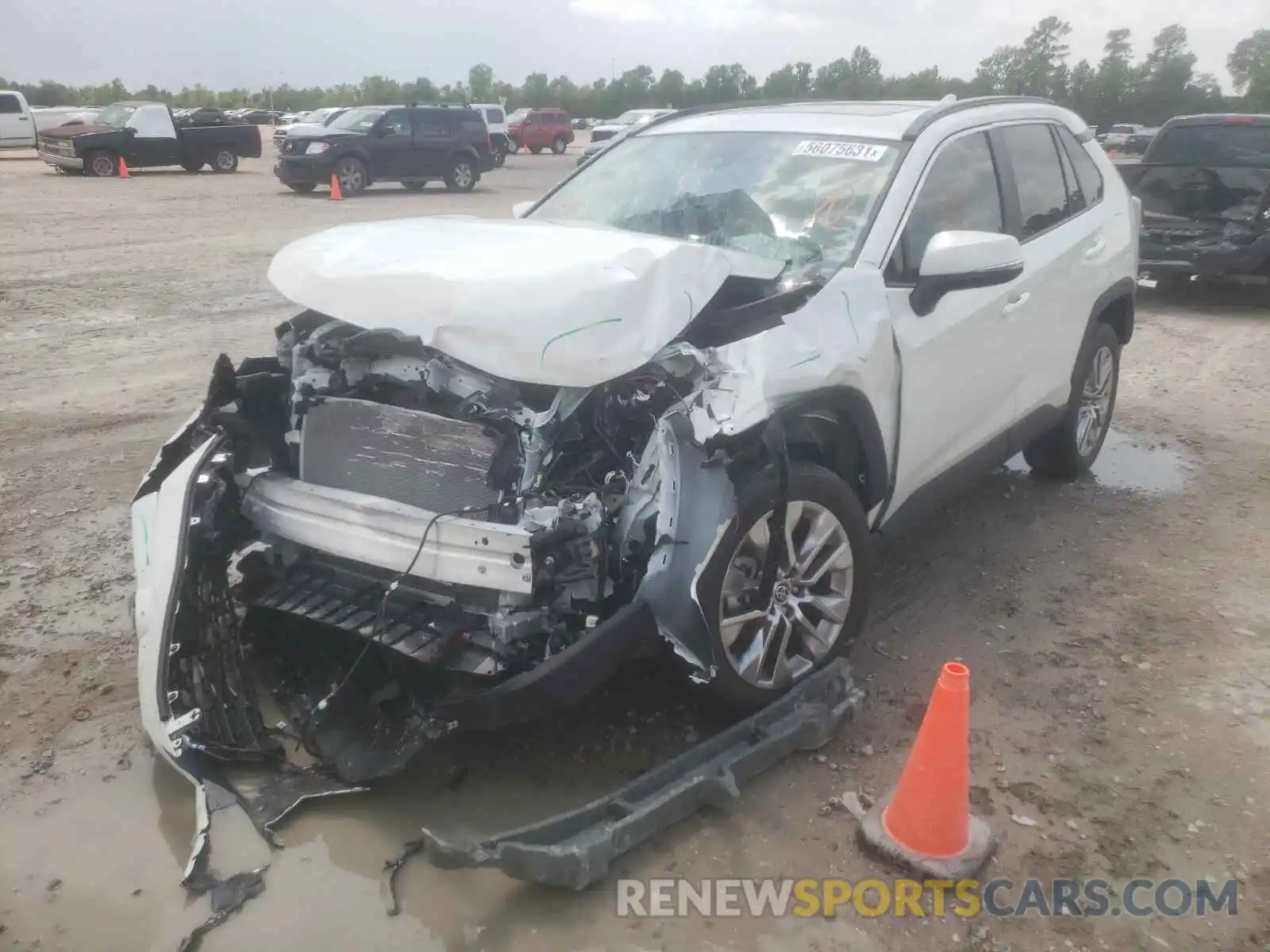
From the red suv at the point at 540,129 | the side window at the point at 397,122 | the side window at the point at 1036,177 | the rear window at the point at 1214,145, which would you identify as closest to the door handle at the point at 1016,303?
the side window at the point at 1036,177

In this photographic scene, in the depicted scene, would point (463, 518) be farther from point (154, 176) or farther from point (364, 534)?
point (154, 176)

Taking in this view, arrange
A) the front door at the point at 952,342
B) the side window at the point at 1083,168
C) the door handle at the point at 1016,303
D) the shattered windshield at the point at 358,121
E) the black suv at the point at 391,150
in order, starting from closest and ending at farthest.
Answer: the front door at the point at 952,342
the door handle at the point at 1016,303
the side window at the point at 1083,168
the black suv at the point at 391,150
the shattered windshield at the point at 358,121

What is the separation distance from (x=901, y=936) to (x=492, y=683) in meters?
1.24

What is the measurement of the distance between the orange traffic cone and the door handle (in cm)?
192

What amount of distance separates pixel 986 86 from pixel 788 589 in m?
62.0

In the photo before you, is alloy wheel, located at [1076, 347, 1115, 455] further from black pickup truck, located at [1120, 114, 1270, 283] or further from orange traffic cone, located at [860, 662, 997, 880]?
black pickup truck, located at [1120, 114, 1270, 283]

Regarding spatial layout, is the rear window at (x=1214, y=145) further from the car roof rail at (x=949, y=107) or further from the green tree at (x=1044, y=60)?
the green tree at (x=1044, y=60)

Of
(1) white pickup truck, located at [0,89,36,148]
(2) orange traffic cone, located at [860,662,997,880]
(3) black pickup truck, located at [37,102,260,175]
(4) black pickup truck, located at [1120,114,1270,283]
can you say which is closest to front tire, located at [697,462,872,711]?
(2) orange traffic cone, located at [860,662,997,880]

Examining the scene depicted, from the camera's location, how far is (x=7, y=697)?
349 cm

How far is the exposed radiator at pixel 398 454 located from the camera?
300 centimetres

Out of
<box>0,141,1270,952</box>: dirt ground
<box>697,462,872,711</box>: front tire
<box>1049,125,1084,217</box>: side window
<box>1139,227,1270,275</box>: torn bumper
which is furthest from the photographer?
<box>1139,227,1270,275</box>: torn bumper

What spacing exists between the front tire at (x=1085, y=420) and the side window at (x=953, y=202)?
4.09ft

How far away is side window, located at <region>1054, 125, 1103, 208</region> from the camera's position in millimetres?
5027

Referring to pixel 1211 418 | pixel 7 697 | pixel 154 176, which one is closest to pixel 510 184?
pixel 154 176
